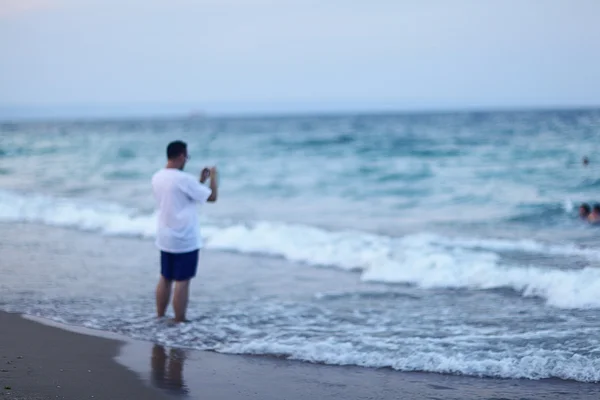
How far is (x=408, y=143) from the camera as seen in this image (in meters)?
30.5

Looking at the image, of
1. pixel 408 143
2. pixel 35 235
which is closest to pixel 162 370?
pixel 35 235

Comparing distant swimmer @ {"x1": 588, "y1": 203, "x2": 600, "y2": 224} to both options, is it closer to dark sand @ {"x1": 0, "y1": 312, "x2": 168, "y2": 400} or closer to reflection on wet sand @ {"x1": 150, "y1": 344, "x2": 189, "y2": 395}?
reflection on wet sand @ {"x1": 150, "y1": 344, "x2": 189, "y2": 395}

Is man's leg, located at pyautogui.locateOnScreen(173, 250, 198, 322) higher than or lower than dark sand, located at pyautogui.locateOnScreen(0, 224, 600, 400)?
higher

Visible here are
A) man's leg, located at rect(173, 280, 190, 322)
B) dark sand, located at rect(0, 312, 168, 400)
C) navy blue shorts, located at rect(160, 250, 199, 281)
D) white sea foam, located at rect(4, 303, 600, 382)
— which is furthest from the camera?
man's leg, located at rect(173, 280, 190, 322)

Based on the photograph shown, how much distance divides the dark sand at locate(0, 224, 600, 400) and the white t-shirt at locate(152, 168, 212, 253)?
0.90 meters

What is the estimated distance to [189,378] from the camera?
4867mm

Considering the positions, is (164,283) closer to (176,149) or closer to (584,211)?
(176,149)

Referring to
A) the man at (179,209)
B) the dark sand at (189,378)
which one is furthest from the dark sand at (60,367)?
the man at (179,209)

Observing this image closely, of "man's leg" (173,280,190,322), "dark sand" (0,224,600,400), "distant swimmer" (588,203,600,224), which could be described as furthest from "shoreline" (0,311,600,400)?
"distant swimmer" (588,203,600,224)

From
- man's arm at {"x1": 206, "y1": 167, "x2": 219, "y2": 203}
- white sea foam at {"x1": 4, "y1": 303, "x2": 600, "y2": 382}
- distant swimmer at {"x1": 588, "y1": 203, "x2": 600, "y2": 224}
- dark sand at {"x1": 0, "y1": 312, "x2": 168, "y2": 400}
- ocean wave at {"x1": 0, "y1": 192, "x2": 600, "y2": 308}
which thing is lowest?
dark sand at {"x1": 0, "y1": 312, "x2": 168, "y2": 400}

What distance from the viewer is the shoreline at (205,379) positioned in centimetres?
457

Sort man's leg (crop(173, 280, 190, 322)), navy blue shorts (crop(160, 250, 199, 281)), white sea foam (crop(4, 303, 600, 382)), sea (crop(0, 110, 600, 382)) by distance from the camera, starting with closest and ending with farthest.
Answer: white sea foam (crop(4, 303, 600, 382))
sea (crop(0, 110, 600, 382))
navy blue shorts (crop(160, 250, 199, 281))
man's leg (crop(173, 280, 190, 322))

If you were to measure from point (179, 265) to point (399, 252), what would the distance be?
4.11 meters

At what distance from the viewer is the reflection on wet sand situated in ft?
15.4
